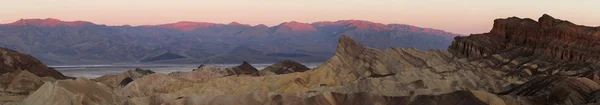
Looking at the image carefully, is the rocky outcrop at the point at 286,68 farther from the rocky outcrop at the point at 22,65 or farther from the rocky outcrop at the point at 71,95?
the rocky outcrop at the point at 71,95

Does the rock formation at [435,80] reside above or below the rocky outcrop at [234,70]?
above

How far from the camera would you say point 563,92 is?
72.4 m

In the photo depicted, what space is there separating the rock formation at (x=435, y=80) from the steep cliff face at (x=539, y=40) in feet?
0.48

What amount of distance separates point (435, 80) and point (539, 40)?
24.2 metres

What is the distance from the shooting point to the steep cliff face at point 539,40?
104062mm

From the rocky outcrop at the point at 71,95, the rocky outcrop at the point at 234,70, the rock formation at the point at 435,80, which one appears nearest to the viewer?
the rocky outcrop at the point at 71,95

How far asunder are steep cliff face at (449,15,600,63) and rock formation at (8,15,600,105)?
0.15 meters

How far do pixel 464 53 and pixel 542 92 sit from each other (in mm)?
47202

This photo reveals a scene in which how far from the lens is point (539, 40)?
113 meters

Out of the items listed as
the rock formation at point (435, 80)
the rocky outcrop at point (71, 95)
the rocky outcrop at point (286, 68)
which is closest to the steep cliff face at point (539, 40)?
the rock formation at point (435, 80)

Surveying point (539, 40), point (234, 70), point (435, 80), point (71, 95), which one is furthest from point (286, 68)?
point (71, 95)

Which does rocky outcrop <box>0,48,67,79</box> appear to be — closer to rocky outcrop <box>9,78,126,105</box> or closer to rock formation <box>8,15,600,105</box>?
rock formation <box>8,15,600,105</box>

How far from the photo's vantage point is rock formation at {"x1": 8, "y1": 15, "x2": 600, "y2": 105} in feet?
236

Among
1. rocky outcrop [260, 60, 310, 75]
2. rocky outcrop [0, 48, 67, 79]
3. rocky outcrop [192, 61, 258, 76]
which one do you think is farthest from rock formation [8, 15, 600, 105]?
rocky outcrop [0, 48, 67, 79]
